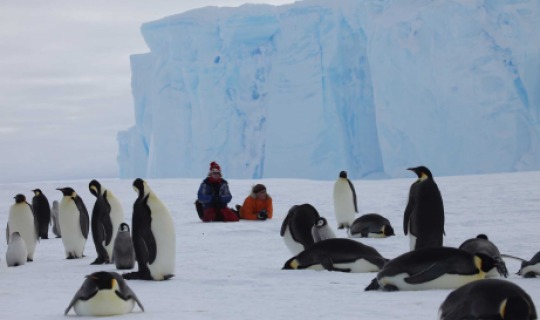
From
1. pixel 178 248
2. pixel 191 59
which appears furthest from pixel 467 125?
pixel 178 248

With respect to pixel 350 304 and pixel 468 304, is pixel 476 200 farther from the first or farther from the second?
pixel 468 304

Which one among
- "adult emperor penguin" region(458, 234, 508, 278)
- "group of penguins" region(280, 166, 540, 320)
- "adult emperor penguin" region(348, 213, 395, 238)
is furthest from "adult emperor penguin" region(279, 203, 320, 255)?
"adult emperor penguin" region(458, 234, 508, 278)

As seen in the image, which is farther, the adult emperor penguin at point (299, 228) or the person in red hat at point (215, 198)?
the person in red hat at point (215, 198)

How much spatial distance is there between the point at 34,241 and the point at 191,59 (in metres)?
21.1

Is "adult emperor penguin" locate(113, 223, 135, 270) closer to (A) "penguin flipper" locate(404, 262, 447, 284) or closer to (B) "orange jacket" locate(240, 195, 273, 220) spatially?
(A) "penguin flipper" locate(404, 262, 447, 284)

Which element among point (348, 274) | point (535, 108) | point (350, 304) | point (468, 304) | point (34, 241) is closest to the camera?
point (468, 304)

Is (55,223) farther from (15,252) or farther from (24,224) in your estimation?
(15,252)

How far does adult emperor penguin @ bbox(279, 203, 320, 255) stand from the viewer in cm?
611

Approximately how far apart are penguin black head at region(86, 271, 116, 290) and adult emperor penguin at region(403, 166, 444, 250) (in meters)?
2.76

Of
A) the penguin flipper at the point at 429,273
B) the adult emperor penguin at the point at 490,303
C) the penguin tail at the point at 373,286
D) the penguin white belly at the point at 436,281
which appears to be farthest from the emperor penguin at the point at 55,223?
the adult emperor penguin at the point at 490,303

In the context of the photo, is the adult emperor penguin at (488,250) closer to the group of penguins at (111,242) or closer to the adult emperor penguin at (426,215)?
the adult emperor penguin at (426,215)

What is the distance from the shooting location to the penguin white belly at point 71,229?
673cm

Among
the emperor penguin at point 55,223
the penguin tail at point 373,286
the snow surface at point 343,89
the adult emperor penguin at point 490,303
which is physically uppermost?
the snow surface at point 343,89

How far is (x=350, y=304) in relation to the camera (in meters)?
3.56
